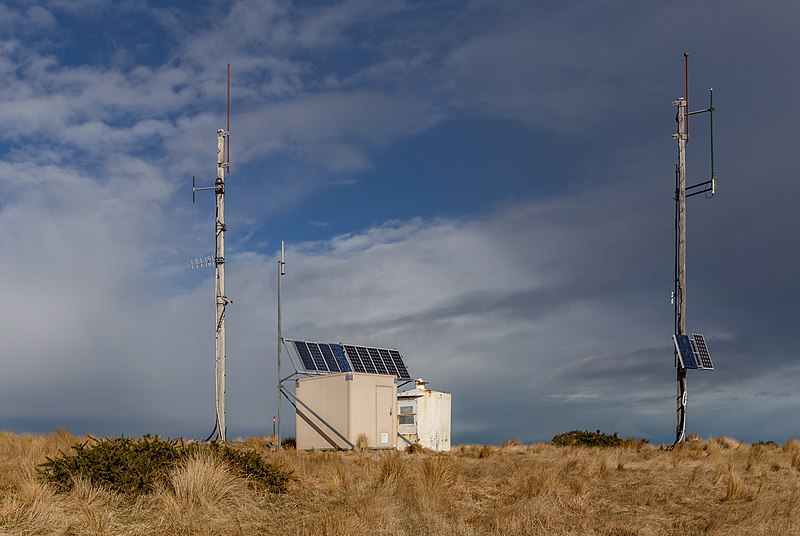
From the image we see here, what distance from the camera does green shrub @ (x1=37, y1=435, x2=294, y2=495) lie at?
1309 cm

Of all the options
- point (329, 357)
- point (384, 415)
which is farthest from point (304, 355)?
point (384, 415)

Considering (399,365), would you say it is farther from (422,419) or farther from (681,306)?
(681,306)

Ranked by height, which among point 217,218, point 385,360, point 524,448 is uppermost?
point 217,218

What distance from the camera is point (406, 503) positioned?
1273cm

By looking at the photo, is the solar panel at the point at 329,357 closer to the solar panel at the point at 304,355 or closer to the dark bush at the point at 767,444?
the solar panel at the point at 304,355

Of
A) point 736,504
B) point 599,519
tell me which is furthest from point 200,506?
point 736,504

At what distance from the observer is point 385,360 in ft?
101

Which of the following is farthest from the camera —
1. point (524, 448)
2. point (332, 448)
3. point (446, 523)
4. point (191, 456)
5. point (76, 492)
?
point (524, 448)

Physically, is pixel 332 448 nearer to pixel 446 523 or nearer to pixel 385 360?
pixel 385 360

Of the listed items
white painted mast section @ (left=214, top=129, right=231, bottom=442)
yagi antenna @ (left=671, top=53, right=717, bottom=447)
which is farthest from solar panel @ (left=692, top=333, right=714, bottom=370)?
white painted mast section @ (left=214, top=129, right=231, bottom=442)

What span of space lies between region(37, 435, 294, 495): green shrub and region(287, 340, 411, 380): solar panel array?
12.8m

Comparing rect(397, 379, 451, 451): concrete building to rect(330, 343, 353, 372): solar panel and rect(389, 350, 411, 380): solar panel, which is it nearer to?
rect(389, 350, 411, 380): solar panel

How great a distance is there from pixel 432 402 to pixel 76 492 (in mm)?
19160

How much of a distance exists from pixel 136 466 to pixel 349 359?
16.0 m
